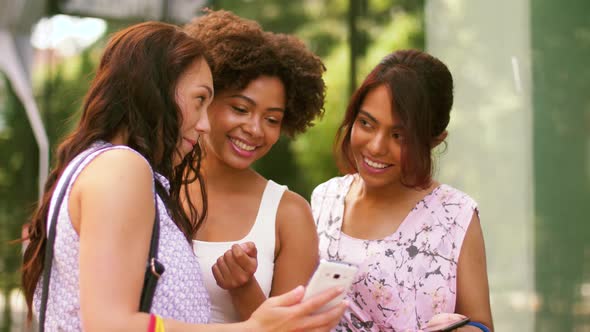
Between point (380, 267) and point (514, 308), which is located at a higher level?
point (380, 267)

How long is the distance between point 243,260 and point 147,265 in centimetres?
59

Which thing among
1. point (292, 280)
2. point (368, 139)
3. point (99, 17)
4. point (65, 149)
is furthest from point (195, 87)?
point (99, 17)

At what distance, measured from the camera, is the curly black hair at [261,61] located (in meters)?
2.69

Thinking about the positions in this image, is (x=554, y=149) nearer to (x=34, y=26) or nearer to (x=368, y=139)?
(x=368, y=139)

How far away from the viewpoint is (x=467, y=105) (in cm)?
423

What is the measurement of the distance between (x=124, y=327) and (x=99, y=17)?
3991mm

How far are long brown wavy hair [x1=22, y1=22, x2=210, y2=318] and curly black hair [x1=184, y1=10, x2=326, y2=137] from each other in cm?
72

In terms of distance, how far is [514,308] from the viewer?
13.0 ft

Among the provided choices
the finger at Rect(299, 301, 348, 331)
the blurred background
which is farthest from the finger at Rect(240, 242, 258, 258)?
the blurred background

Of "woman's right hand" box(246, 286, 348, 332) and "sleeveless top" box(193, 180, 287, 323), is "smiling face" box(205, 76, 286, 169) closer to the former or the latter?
"sleeveless top" box(193, 180, 287, 323)

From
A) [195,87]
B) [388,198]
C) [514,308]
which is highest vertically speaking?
[195,87]

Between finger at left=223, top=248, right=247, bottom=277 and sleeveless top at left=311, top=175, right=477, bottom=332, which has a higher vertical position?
finger at left=223, top=248, right=247, bottom=277

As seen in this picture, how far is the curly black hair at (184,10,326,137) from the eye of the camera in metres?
2.69

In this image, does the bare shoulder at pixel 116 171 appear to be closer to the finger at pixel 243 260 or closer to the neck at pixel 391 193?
the finger at pixel 243 260
